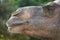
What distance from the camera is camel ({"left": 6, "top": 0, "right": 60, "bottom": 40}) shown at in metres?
1.37

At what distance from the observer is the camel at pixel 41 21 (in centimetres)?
137

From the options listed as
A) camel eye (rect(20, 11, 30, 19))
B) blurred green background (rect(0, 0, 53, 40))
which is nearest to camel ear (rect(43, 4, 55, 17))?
camel eye (rect(20, 11, 30, 19))

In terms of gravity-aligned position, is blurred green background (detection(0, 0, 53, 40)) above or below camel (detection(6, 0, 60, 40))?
above

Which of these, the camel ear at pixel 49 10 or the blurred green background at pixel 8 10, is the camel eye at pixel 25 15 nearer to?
the camel ear at pixel 49 10

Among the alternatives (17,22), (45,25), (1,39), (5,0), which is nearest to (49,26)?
(45,25)

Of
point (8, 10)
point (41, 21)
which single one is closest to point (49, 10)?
point (41, 21)

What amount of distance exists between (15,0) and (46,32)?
3.66ft

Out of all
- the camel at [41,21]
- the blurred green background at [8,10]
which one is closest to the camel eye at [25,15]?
the camel at [41,21]

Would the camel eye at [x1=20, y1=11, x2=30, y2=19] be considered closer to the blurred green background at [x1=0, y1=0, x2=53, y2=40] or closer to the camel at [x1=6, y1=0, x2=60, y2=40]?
the camel at [x1=6, y1=0, x2=60, y2=40]

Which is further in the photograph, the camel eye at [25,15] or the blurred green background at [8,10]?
the blurred green background at [8,10]

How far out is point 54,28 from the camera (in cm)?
139

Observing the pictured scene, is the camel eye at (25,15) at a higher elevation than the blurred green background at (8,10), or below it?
below

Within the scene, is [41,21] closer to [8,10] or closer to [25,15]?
[25,15]

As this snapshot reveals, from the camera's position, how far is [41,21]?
4.66ft
